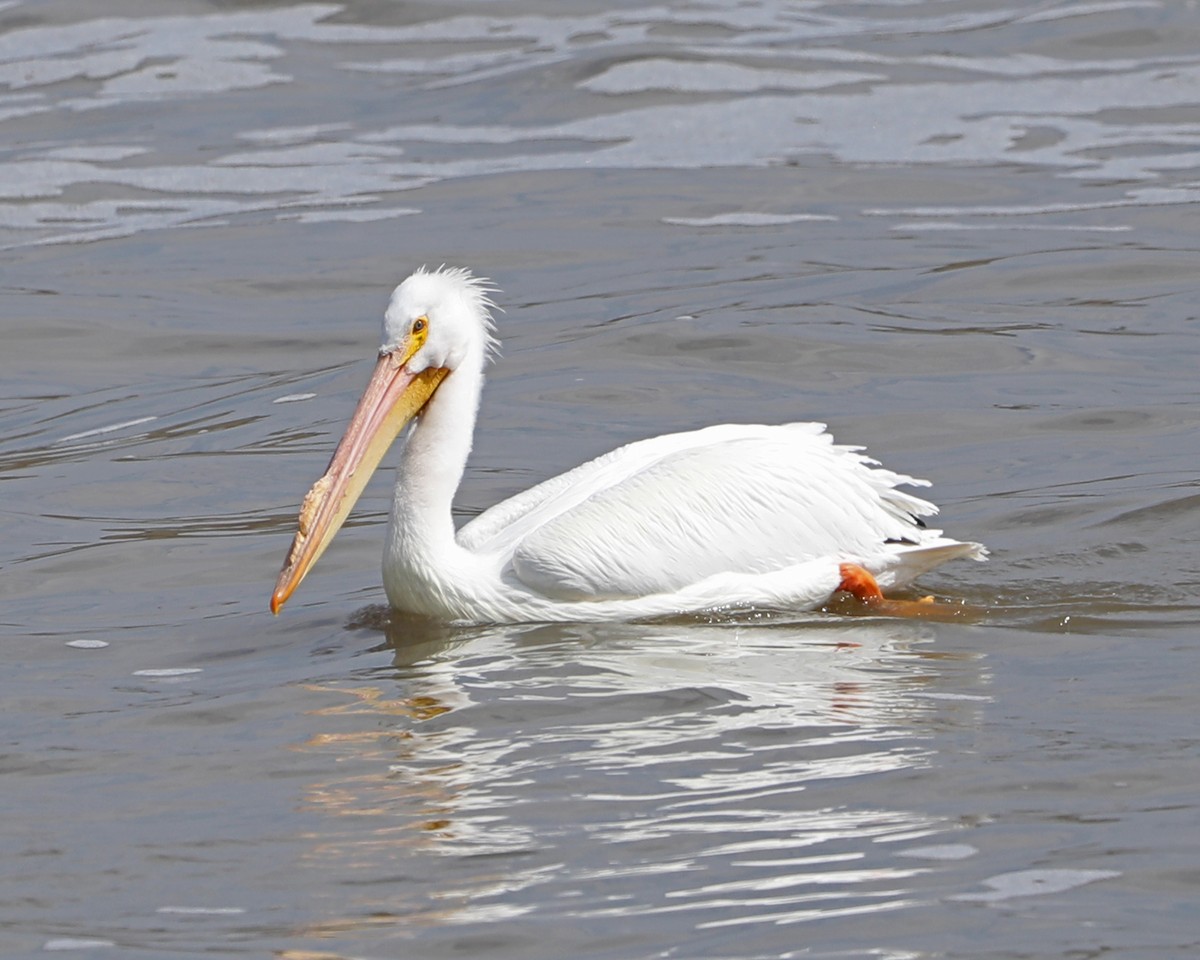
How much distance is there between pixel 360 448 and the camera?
5934mm

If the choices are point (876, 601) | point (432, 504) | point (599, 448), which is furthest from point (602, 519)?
point (599, 448)

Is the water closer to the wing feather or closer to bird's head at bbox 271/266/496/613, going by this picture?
the wing feather

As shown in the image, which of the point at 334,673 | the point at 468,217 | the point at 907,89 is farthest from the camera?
the point at 907,89

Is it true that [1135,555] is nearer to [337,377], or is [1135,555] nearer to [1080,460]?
[1080,460]

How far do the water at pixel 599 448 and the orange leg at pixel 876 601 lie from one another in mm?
111

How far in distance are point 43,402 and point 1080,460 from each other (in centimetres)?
458

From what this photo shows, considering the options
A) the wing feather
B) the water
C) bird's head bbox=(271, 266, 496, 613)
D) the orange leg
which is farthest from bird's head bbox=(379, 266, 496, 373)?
the orange leg

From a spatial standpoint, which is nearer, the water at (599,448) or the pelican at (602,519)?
the water at (599,448)

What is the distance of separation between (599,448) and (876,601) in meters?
2.38

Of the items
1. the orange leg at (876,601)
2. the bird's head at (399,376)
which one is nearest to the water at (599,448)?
the orange leg at (876,601)

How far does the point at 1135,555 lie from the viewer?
20.9 feet

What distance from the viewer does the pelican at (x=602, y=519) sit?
5805 mm

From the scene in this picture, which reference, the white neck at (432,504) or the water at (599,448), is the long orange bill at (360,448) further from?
the water at (599,448)

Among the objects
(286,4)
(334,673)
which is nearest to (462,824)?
(334,673)
